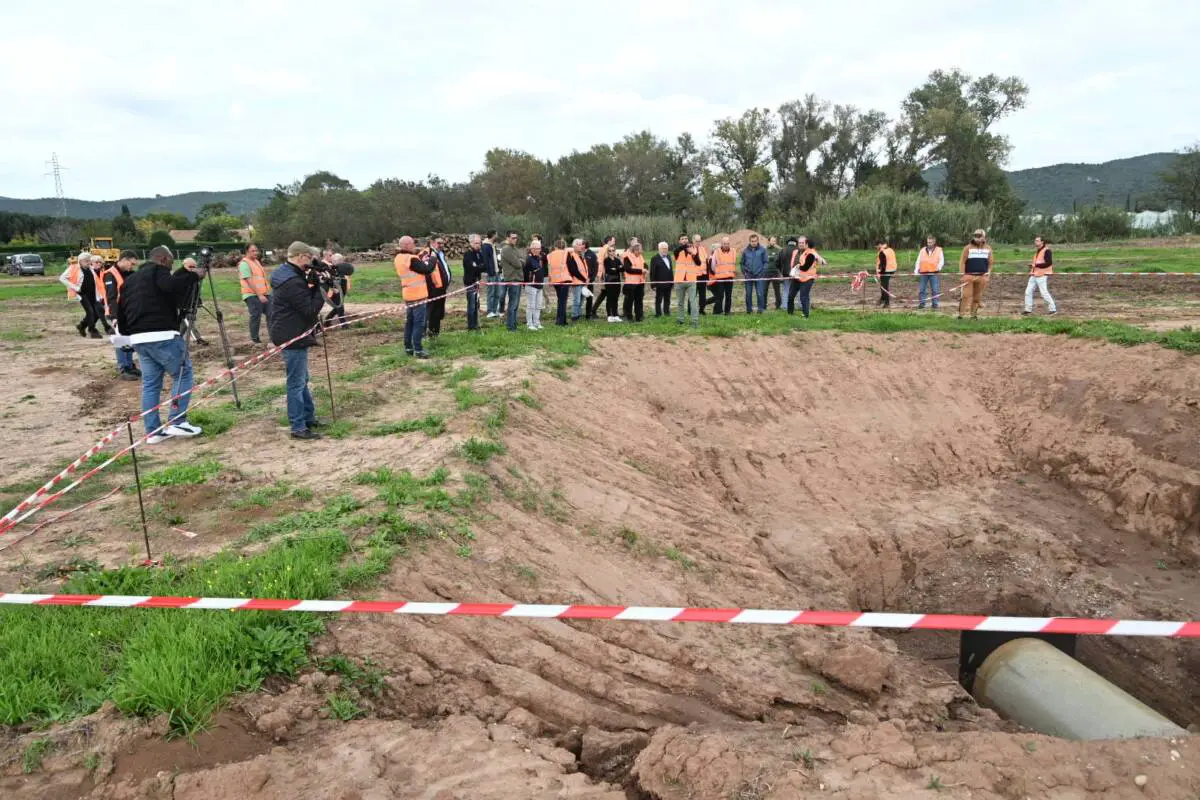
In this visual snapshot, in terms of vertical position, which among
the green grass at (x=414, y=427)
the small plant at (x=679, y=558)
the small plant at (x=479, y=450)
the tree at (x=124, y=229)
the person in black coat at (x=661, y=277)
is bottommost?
the small plant at (x=679, y=558)

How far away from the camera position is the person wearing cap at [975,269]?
1438cm

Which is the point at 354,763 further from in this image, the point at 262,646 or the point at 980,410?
the point at 980,410

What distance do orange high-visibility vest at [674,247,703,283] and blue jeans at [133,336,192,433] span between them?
8737 mm

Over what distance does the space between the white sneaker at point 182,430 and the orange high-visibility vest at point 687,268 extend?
8898 millimetres

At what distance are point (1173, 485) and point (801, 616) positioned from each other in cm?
848

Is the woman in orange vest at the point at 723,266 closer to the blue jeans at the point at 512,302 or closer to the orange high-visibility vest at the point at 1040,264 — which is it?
the blue jeans at the point at 512,302

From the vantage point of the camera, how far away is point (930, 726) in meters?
4.84

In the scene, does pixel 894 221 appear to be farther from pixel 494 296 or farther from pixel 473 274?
pixel 473 274

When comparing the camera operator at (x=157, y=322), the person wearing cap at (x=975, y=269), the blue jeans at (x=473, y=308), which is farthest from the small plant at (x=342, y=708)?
the person wearing cap at (x=975, y=269)

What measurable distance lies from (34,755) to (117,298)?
27.2ft

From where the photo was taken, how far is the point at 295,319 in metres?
7.98

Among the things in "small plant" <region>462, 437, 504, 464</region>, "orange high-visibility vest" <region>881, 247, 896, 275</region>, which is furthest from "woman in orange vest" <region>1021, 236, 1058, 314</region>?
"small plant" <region>462, 437, 504, 464</region>

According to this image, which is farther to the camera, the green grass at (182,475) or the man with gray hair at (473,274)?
the man with gray hair at (473,274)

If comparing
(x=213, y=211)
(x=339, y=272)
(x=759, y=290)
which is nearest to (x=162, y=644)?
(x=339, y=272)
